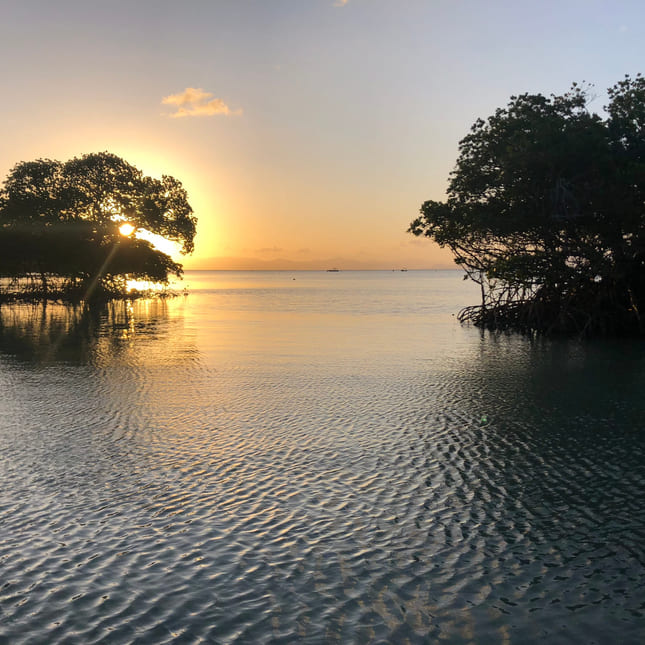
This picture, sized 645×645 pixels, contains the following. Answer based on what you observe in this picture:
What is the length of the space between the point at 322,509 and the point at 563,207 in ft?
93.9

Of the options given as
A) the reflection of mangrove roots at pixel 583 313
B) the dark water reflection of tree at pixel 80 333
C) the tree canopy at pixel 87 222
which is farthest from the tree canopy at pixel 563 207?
the tree canopy at pixel 87 222

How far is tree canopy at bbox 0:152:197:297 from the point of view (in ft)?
231

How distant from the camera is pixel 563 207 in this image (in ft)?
112

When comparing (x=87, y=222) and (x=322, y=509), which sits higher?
(x=87, y=222)

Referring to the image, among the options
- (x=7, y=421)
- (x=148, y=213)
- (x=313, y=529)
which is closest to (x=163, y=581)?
(x=313, y=529)

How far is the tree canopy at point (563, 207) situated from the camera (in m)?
34.1

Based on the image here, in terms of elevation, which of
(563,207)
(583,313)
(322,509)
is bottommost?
Answer: (322,509)

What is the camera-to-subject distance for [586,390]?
21406 millimetres

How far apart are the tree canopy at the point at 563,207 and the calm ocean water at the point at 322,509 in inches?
569

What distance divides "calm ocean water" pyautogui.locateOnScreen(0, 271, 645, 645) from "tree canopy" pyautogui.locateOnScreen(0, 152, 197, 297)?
2012 inches

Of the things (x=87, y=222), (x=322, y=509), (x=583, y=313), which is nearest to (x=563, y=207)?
(x=583, y=313)

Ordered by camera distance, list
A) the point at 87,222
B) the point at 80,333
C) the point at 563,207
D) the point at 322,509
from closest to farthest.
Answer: the point at 322,509
the point at 563,207
the point at 80,333
the point at 87,222

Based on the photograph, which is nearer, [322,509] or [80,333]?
[322,509]

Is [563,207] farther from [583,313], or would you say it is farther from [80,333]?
[80,333]
